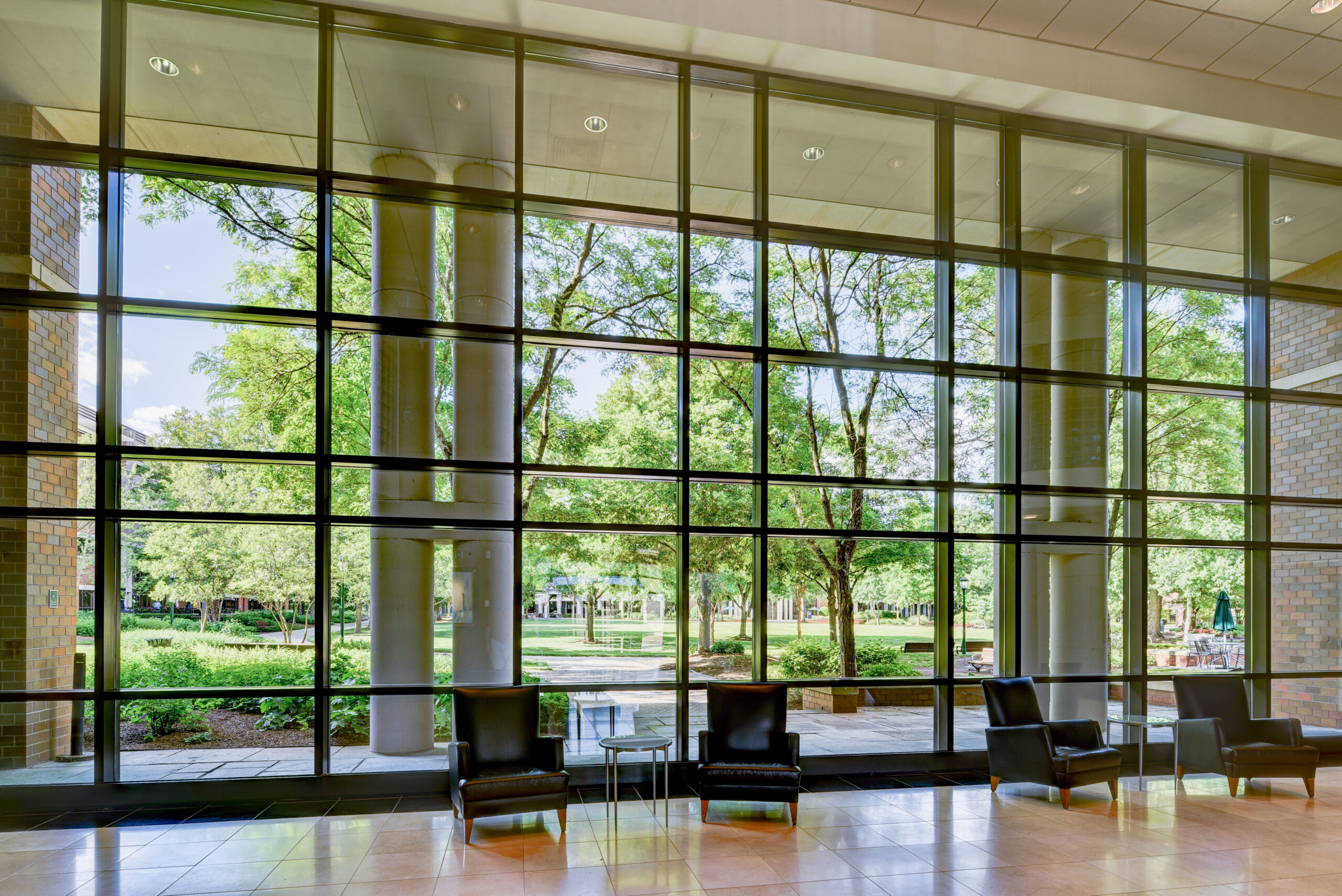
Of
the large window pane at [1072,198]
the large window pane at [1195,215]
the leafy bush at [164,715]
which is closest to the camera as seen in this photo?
the leafy bush at [164,715]

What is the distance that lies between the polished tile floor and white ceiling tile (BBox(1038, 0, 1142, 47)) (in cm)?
610

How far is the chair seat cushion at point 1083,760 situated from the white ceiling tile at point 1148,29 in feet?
18.8

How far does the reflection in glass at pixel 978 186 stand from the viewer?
720 centimetres

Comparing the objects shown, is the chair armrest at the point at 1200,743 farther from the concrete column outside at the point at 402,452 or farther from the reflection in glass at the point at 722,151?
the concrete column outside at the point at 402,452

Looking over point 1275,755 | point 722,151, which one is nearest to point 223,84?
point 722,151

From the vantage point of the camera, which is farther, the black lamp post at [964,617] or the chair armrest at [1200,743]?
the black lamp post at [964,617]

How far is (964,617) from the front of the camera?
6.96 meters

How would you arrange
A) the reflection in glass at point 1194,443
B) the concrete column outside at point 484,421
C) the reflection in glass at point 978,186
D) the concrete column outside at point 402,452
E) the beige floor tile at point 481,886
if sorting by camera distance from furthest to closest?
the reflection in glass at point 1194,443, the reflection in glass at point 978,186, the concrete column outside at point 484,421, the concrete column outside at point 402,452, the beige floor tile at point 481,886

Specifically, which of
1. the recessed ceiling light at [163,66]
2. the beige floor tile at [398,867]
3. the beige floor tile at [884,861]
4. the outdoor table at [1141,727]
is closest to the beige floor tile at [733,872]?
the beige floor tile at [884,861]

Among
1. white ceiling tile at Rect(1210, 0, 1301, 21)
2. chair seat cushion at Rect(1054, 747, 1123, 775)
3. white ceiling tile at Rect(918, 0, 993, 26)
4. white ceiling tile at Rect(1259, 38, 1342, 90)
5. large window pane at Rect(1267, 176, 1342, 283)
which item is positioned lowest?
chair seat cushion at Rect(1054, 747, 1123, 775)

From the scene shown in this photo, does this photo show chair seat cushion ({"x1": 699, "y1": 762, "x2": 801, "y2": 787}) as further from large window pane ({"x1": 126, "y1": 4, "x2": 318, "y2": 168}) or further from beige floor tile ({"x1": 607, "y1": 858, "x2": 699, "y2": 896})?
large window pane ({"x1": 126, "y1": 4, "x2": 318, "y2": 168})

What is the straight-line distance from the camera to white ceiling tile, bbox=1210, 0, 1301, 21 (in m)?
6.09

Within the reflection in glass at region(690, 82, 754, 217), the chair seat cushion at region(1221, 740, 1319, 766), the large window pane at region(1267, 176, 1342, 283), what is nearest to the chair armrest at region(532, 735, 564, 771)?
the reflection in glass at region(690, 82, 754, 217)

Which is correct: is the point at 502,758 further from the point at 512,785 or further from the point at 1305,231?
the point at 1305,231
